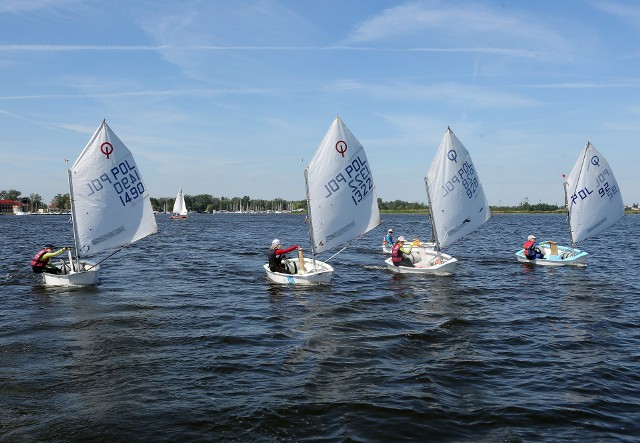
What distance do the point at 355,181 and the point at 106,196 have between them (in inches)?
470

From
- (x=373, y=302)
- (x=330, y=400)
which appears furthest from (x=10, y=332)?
(x=373, y=302)

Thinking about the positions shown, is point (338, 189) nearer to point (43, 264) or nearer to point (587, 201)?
point (43, 264)

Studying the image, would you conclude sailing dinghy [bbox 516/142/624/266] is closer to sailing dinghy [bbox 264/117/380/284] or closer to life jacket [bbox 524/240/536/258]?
life jacket [bbox 524/240/536/258]

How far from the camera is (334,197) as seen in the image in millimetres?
26531

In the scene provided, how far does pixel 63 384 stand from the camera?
12.2 m

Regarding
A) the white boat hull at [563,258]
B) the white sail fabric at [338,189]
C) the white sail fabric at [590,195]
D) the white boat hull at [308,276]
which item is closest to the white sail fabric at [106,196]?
the white boat hull at [308,276]

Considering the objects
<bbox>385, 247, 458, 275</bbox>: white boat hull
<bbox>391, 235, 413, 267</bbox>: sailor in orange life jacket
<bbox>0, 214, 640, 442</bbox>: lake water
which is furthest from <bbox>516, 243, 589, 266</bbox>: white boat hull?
<bbox>391, 235, 413, 267</bbox>: sailor in orange life jacket

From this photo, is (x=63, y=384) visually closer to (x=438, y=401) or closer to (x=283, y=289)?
(x=438, y=401)

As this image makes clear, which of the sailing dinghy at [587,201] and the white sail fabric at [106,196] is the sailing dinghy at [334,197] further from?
the sailing dinghy at [587,201]

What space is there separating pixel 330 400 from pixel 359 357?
3.27m

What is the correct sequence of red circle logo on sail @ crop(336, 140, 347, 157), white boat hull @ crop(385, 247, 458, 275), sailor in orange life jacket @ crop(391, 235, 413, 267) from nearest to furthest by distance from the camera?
red circle logo on sail @ crop(336, 140, 347, 157)
white boat hull @ crop(385, 247, 458, 275)
sailor in orange life jacket @ crop(391, 235, 413, 267)

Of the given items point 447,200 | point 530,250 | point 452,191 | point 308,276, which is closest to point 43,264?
point 308,276

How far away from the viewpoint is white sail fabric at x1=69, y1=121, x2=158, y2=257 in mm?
25094

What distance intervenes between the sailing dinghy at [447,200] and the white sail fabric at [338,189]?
4459 mm
